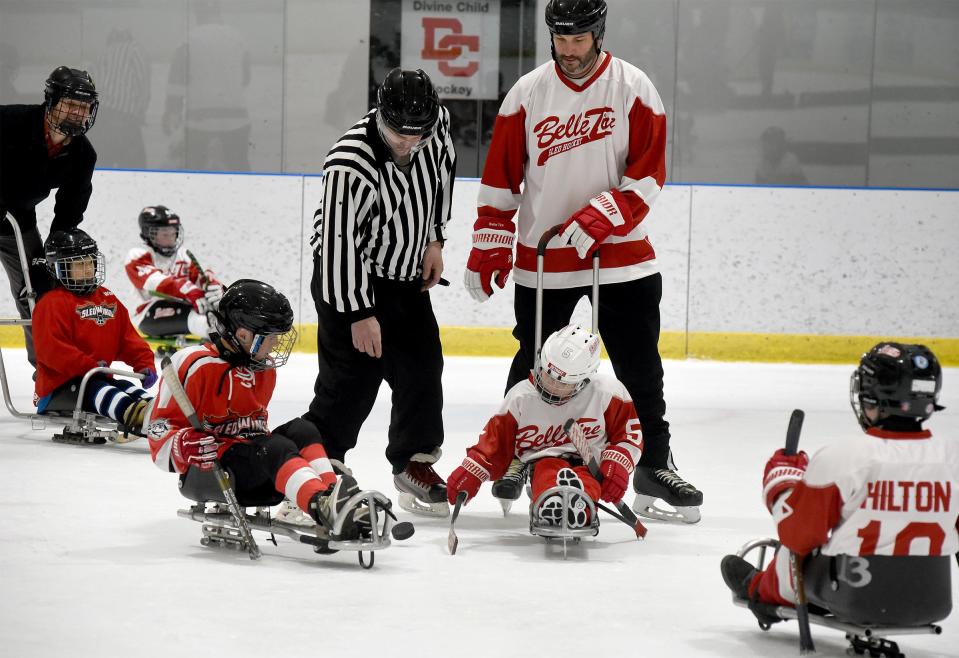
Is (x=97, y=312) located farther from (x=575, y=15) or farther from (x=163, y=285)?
(x=575, y=15)

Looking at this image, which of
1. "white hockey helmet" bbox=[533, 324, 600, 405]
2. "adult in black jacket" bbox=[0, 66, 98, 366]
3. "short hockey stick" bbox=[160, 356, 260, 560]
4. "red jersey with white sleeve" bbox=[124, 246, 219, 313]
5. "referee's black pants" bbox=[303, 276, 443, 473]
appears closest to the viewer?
"short hockey stick" bbox=[160, 356, 260, 560]

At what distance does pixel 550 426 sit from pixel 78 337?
87.9 inches

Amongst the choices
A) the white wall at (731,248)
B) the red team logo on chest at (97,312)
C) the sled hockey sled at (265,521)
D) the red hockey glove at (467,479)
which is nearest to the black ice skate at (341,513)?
the sled hockey sled at (265,521)

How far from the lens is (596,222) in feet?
11.1

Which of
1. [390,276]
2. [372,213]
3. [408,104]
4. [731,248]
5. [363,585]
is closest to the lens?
[363,585]

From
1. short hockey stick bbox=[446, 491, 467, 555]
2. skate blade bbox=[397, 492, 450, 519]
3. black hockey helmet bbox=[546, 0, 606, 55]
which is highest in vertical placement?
black hockey helmet bbox=[546, 0, 606, 55]

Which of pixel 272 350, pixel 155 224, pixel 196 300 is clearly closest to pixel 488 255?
pixel 272 350

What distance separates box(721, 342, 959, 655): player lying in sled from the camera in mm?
2152

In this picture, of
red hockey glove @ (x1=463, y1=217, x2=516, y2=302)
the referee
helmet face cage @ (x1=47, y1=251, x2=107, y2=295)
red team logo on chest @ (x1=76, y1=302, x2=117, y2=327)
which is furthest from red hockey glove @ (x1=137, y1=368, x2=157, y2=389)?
red hockey glove @ (x1=463, y1=217, x2=516, y2=302)

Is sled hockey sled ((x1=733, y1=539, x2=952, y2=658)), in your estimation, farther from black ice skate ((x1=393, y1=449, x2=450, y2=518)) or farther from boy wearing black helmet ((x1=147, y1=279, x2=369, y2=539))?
black ice skate ((x1=393, y1=449, x2=450, y2=518))

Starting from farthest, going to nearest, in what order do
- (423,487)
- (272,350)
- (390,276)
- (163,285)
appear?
(163,285)
(423,487)
(390,276)
(272,350)

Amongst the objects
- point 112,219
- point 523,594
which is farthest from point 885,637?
point 112,219

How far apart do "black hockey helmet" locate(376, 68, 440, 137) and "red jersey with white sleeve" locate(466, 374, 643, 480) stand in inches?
28.4

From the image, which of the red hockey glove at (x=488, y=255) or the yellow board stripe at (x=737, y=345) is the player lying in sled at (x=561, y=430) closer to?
the red hockey glove at (x=488, y=255)
